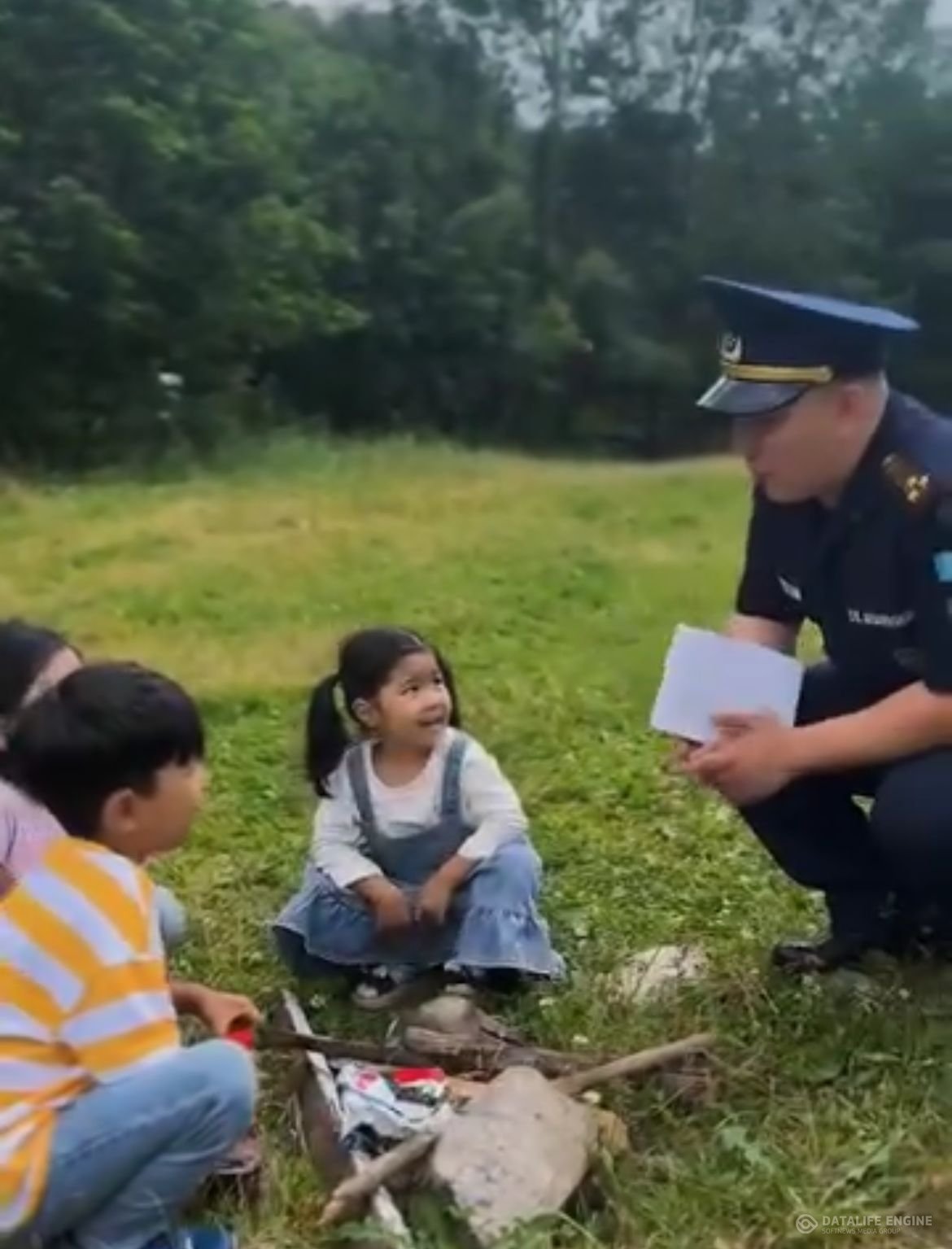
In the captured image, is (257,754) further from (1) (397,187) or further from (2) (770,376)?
(1) (397,187)

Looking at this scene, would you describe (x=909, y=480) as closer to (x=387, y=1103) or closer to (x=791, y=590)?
(x=791, y=590)

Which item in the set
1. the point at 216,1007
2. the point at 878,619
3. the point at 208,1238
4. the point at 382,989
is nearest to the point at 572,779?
the point at 382,989

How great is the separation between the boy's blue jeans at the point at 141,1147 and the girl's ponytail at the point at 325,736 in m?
1.28

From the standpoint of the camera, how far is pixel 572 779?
5.14 metres

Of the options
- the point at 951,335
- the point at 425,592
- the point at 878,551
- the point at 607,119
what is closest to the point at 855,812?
the point at 878,551

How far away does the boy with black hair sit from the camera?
2.21 metres

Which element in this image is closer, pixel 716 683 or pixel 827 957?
pixel 716 683

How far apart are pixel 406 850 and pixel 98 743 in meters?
1.27

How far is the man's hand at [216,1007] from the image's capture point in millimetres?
2586

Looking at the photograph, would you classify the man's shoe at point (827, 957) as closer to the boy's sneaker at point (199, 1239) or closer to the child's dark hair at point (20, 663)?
the boy's sneaker at point (199, 1239)

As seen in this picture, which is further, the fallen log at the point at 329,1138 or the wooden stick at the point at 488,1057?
the wooden stick at the point at 488,1057

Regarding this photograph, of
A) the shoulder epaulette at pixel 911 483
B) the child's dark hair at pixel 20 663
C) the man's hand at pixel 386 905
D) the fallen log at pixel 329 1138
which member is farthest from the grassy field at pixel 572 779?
the shoulder epaulette at pixel 911 483

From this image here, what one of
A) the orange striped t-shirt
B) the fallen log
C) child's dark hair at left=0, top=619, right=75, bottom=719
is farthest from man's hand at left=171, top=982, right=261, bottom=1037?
child's dark hair at left=0, top=619, right=75, bottom=719

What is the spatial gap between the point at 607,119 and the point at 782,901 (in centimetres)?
2705
